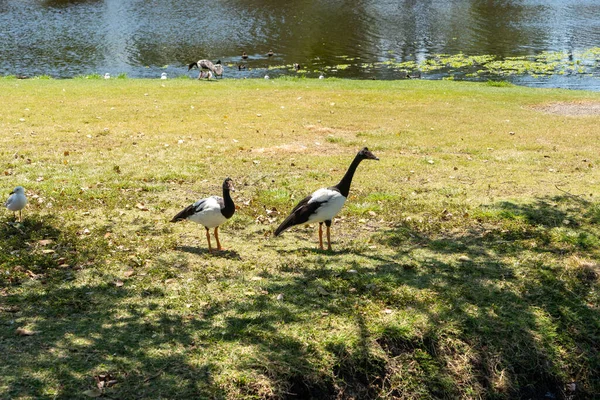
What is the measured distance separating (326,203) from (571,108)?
15.3 metres

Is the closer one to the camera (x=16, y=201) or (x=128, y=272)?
(x=128, y=272)

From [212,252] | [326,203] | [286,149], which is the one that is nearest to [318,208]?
[326,203]

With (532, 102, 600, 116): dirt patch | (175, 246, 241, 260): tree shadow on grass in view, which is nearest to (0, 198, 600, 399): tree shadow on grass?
(175, 246, 241, 260): tree shadow on grass

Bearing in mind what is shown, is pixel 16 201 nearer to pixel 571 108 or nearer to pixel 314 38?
pixel 571 108

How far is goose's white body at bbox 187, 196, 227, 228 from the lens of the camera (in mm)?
7844

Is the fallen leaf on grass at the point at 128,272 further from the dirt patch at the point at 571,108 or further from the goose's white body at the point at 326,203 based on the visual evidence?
the dirt patch at the point at 571,108

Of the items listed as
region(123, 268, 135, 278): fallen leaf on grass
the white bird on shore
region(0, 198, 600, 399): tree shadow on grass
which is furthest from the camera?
the white bird on shore

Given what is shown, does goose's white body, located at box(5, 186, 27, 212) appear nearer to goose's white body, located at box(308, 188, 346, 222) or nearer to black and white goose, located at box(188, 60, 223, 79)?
goose's white body, located at box(308, 188, 346, 222)

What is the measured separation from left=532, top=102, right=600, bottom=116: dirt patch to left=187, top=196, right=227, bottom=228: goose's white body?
49.2 feet

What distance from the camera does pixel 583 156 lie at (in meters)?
13.5

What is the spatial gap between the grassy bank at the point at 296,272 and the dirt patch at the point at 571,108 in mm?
4968

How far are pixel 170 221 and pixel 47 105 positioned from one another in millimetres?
11105

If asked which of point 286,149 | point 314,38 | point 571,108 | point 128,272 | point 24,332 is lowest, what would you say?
point 571,108

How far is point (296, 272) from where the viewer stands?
25.0 feet
